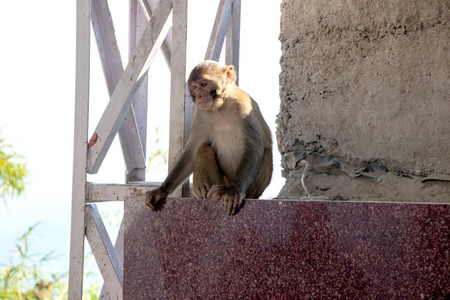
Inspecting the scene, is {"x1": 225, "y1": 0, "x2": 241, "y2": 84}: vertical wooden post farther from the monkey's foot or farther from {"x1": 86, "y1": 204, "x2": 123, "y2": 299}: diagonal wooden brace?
{"x1": 86, "y1": 204, "x2": 123, "y2": 299}: diagonal wooden brace

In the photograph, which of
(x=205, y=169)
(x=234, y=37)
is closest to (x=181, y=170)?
(x=205, y=169)

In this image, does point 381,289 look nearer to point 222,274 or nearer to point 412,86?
point 222,274

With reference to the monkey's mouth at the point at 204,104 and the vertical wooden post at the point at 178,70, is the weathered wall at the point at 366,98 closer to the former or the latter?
the monkey's mouth at the point at 204,104

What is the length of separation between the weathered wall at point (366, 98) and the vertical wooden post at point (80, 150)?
1324 mm

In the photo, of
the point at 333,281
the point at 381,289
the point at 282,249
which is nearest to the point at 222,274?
the point at 282,249

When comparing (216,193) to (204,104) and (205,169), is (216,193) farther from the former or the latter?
(204,104)

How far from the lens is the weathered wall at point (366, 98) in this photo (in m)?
2.93

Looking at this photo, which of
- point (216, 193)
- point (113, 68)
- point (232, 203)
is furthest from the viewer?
point (113, 68)

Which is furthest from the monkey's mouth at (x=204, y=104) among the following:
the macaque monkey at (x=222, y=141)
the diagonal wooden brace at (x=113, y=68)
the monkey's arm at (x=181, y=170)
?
the diagonal wooden brace at (x=113, y=68)

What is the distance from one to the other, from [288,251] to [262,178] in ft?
3.18

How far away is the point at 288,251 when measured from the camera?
2.20 meters

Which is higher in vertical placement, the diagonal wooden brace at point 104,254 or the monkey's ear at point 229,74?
the monkey's ear at point 229,74

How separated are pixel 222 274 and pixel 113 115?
1369 millimetres

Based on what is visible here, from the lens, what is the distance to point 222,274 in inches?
94.1
